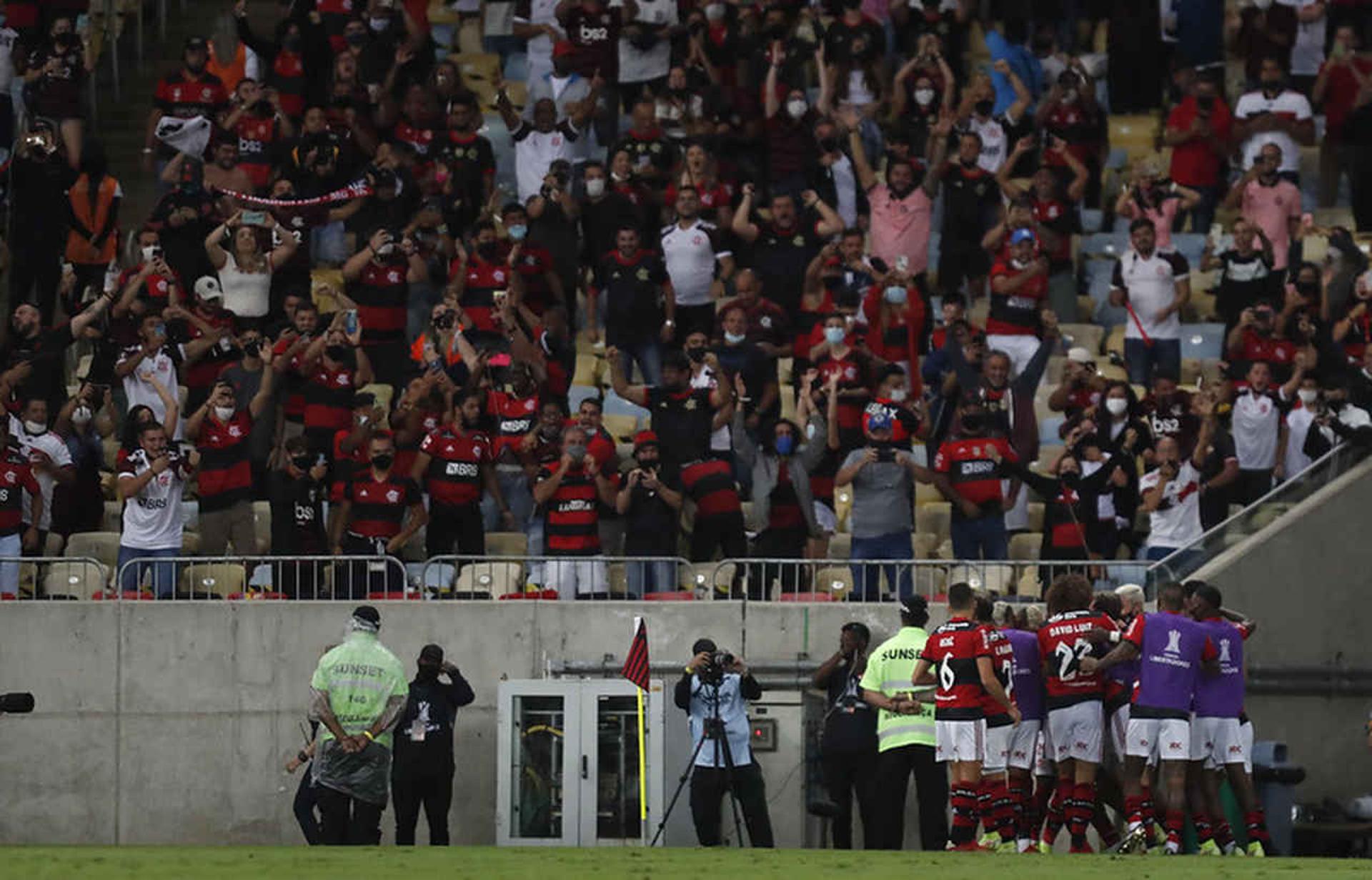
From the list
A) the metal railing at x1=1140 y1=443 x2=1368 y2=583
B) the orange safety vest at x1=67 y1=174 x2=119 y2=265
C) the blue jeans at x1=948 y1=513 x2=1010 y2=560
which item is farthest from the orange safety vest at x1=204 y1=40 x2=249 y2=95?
the metal railing at x1=1140 y1=443 x2=1368 y2=583

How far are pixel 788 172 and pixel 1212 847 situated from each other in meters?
9.85

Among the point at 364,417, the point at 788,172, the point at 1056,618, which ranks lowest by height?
the point at 1056,618

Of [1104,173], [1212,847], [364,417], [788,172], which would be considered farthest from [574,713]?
[1104,173]

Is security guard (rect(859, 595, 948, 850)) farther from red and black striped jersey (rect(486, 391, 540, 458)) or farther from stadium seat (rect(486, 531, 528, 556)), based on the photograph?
red and black striped jersey (rect(486, 391, 540, 458))

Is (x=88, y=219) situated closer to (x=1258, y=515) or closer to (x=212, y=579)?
(x=212, y=579)

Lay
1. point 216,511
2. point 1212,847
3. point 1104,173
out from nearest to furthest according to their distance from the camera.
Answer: point 1212,847 < point 216,511 < point 1104,173

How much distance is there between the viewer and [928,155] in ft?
95.5

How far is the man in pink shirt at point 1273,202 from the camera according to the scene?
29.0 m

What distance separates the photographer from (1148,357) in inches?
1092

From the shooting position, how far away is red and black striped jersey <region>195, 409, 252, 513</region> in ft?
82.8

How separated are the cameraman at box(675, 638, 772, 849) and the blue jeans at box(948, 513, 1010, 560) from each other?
3.05 metres

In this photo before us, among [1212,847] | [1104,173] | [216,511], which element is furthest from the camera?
[1104,173]

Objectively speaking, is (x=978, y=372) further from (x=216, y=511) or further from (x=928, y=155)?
(x=216, y=511)

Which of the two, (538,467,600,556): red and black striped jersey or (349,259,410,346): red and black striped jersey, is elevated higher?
(349,259,410,346): red and black striped jersey
